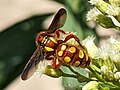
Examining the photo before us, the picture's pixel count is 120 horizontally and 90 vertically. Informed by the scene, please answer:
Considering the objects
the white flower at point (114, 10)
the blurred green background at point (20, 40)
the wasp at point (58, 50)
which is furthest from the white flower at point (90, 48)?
the blurred green background at point (20, 40)

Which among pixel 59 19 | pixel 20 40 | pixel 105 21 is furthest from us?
pixel 20 40

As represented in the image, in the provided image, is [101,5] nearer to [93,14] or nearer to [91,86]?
[93,14]

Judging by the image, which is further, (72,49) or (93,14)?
(93,14)

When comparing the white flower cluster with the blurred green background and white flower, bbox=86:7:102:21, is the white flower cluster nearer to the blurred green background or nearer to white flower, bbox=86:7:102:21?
A: white flower, bbox=86:7:102:21

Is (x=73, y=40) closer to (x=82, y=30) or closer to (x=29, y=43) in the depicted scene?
(x=82, y=30)

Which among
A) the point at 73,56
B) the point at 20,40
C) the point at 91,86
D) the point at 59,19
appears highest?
the point at 59,19

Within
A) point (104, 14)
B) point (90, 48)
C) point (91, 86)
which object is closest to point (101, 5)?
point (104, 14)

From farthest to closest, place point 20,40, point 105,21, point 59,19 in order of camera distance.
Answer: point 20,40 < point 105,21 < point 59,19

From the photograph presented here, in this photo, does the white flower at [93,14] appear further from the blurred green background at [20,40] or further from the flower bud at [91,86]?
the blurred green background at [20,40]
